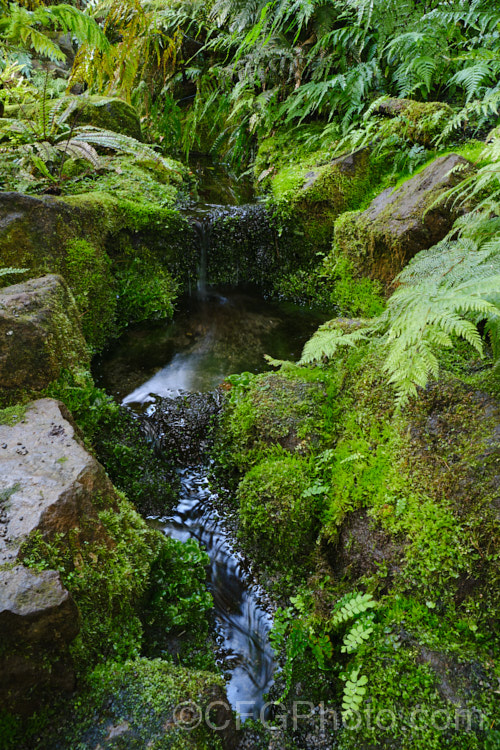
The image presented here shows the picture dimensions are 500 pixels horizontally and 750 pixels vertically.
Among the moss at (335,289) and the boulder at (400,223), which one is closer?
the boulder at (400,223)

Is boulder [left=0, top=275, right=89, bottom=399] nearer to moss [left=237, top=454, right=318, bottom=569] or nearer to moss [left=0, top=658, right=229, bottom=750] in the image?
moss [left=237, top=454, right=318, bottom=569]

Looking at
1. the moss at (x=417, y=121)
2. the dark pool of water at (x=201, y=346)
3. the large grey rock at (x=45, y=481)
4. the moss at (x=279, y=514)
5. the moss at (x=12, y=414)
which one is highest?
the moss at (x=417, y=121)

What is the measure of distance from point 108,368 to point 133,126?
185 inches

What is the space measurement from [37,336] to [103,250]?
2.10 meters

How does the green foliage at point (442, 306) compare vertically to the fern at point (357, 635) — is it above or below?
above

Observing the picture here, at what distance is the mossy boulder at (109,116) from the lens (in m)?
6.42

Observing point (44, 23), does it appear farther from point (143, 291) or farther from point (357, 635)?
point (357, 635)

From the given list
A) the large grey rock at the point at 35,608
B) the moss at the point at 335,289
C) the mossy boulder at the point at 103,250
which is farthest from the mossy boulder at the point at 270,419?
the mossy boulder at the point at 103,250

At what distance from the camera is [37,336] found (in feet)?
9.02

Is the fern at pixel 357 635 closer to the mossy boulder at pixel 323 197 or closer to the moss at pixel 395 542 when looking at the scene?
the moss at pixel 395 542

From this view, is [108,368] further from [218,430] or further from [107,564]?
[107,564]

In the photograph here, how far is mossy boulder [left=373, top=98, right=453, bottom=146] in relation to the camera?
4.72m

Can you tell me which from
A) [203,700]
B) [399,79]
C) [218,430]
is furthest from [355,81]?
[203,700]

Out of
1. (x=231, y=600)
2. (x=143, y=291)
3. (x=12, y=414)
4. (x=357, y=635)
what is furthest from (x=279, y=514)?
(x=143, y=291)
